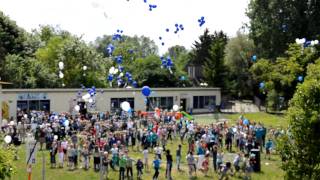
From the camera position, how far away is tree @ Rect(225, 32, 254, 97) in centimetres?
7275

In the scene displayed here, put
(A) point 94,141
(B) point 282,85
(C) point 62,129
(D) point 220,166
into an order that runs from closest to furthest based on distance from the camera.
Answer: (D) point 220,166
(A) point 94,141
(C) point 62,129
(B) point 282,85

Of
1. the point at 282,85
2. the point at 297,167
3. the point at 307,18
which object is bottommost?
the point at 297,167

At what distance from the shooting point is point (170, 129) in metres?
33.5

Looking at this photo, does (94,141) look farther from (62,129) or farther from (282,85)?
(282,85)

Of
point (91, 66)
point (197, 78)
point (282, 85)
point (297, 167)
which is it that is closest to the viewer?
point (297, 167)

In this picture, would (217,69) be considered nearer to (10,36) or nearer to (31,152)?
(10,36)

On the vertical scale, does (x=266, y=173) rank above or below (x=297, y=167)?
below

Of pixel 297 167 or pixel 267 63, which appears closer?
pixel 297 167

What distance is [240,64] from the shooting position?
75500 mm

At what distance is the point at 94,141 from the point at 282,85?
1197 inches

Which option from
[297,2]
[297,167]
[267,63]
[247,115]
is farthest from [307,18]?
[297,167]

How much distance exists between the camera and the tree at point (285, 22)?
189ft

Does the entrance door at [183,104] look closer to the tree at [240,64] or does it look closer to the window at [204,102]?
the window at [204,102]

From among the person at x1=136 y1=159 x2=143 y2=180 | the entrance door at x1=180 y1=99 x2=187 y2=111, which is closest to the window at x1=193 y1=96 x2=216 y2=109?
the entrance door at x1=180 y1=99 x2=187 y2=111
